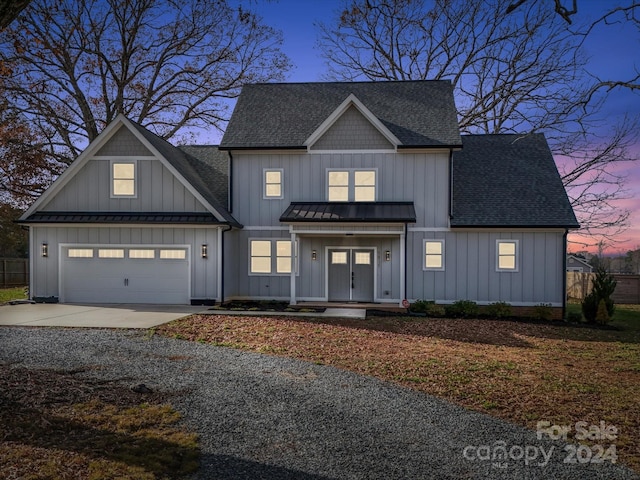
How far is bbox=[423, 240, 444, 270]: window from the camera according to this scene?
55.7 feet

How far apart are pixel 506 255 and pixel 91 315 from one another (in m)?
13.9

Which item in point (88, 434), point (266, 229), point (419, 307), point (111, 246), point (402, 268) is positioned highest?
point (266, 229)

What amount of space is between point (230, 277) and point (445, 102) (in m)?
11.1

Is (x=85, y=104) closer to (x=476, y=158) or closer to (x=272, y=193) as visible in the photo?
(x=272, y=193)

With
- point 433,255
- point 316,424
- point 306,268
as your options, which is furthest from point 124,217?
point 316,424

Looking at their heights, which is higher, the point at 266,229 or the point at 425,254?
the point at 266,229

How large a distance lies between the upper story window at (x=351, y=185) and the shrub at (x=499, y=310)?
18.7 ft

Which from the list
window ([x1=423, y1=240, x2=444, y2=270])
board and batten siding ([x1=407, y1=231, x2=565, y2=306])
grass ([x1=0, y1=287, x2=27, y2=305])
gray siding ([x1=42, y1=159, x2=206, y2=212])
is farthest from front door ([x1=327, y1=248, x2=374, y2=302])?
grass ([x1=0, y1=287, x2=27, y2=305])

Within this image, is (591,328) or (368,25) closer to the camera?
(591,328)

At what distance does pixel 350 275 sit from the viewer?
17.6 m

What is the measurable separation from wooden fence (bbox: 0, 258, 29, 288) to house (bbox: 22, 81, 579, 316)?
42.2ft

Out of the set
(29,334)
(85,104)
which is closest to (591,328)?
(29,334)

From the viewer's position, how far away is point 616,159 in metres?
23.8

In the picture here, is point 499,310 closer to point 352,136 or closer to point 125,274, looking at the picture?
point 352,136
